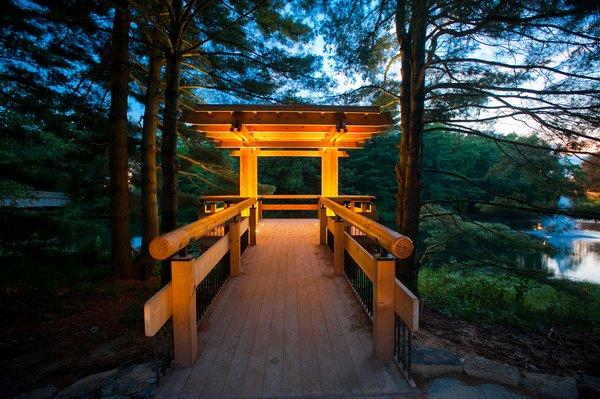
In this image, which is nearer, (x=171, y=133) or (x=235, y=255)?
(x=171, y=133)

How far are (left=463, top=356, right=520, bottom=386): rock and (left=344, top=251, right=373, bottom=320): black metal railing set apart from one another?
0.84m

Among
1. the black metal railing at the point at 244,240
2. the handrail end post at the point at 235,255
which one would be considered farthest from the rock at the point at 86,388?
the black metal railing at the point at 244,240

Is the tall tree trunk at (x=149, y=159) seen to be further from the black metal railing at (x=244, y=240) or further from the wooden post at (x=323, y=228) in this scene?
the wooden post at (x=323, y=228)

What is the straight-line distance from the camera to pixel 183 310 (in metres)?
2.10

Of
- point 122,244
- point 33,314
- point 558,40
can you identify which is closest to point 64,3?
point 122,244

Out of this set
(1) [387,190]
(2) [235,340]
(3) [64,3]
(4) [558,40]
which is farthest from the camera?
(1) [387,190]

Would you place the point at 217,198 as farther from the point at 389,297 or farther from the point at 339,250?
the point at 389,297

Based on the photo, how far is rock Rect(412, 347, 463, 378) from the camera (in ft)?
7.02

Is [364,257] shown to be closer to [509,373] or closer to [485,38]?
[509,373]

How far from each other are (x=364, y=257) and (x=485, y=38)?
4.16 metres

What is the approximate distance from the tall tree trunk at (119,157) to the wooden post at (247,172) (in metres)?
2.69

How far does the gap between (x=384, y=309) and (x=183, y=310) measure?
56.1 inches

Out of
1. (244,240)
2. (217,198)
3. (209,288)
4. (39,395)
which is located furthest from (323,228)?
(39,395)

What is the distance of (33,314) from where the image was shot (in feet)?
15.0
